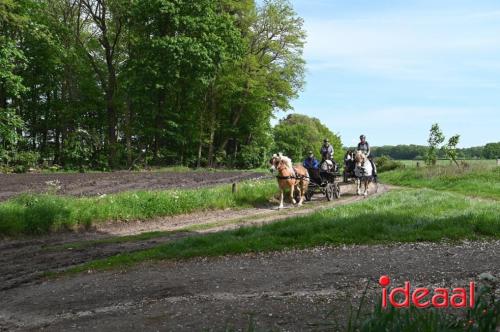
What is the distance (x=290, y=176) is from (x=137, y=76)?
21159mm

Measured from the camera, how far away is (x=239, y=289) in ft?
24.9

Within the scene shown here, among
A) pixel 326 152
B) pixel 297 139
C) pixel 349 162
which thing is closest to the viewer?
pixel 326 152

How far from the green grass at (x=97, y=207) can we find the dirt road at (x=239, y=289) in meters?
5.71

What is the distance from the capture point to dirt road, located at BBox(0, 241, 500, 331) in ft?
20.3

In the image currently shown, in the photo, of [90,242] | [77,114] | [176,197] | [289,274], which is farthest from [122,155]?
[289,274]

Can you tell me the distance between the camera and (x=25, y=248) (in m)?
12.5

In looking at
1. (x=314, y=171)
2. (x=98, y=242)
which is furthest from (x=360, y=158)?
(x=98, y=242)

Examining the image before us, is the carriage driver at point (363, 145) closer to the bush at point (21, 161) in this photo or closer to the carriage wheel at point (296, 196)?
the carriage wheel at point (296, 196)

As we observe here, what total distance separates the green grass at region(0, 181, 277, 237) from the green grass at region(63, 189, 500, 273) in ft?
15.9

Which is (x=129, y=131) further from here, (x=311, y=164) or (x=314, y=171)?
(x=314, y=171)

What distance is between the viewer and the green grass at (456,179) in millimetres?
22844

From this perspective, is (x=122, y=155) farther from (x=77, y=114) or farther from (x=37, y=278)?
(x=37, y=278)

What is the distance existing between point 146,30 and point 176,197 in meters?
24.0

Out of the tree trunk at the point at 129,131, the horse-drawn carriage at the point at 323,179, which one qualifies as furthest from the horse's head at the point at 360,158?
the tree trunk at the point at 129,131
